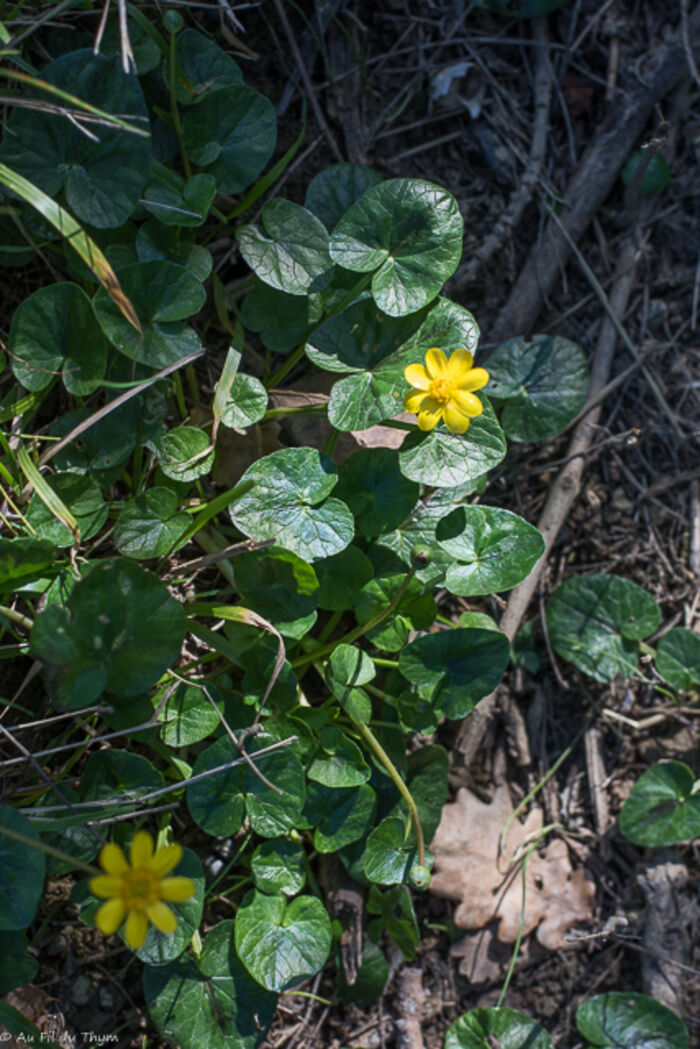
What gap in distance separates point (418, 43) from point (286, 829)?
262cm

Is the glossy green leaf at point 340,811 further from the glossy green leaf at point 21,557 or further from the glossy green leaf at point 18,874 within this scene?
the glossy green leaf at point 21,557

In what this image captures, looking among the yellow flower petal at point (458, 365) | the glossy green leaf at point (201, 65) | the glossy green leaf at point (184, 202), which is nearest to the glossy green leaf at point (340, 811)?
the yellow flower petal at point (458, 365)

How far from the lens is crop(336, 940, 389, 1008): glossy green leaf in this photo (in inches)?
90.3

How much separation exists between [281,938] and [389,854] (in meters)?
0.36

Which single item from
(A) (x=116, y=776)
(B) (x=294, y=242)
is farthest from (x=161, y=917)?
(B) (x=294, y=242)

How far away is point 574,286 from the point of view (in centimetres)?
281

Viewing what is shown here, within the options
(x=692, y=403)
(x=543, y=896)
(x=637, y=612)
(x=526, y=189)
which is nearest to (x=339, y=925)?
(x=543, y=896)

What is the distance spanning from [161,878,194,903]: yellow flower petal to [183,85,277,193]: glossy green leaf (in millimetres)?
1786

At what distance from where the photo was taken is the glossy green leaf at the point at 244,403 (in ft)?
6.95

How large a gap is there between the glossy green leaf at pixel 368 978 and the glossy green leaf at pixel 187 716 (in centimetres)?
90

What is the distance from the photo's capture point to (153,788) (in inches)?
76.4

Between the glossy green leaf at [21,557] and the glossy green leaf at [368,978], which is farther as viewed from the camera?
the glossy green leaf at [368,978]

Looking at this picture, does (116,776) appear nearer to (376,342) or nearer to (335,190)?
(376,342)

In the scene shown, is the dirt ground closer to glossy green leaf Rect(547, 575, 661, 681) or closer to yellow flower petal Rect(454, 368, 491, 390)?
glossy green leaf Rect(547, 575, 661, 681)
